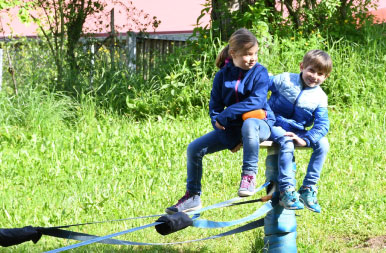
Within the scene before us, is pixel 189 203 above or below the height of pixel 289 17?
below

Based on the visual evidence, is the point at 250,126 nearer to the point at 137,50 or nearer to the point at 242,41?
the point at 242,41

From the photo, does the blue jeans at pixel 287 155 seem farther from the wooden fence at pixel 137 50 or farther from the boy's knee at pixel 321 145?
the wooden fence at pixel 137 50

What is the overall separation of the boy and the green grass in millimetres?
1167

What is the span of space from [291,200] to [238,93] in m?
0.76

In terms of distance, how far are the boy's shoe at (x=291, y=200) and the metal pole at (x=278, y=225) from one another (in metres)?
0.36

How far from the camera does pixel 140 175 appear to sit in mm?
6926

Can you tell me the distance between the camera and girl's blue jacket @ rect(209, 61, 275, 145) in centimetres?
394

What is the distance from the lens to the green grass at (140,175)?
5.71 metres

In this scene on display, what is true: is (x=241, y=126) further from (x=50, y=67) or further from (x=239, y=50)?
(x=50, y=67)

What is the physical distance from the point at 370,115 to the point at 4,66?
798cm

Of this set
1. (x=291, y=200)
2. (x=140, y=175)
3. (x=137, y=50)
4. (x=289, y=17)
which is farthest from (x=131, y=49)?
(x=291, y=200)

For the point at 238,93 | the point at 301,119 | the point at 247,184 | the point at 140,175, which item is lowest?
the point at 140,175

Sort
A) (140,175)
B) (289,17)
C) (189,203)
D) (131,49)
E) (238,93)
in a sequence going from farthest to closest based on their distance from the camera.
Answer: (131,49), (289,17), (140,175), (189,203), (238,93)

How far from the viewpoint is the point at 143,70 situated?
36.3 feet
